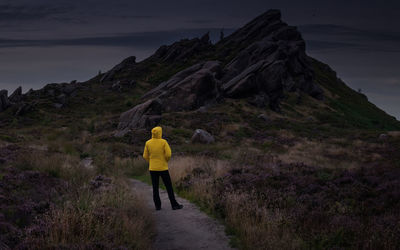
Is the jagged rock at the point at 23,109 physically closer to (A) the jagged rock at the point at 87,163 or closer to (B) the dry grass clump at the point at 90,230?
(A) the jagged rock at the point at 87,163

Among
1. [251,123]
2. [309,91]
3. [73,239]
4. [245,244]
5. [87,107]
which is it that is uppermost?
[309,91]

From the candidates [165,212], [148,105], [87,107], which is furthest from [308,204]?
[87,107]

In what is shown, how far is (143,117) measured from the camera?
37.0 metres

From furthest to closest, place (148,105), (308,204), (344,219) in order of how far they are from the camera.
Result: (148,105)
(308,204)
(344,219)

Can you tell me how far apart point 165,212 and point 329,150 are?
23558 millimetres

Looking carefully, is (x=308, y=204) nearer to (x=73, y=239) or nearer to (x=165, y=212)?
(x=165, y=212)

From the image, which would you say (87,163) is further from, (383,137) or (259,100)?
(259,100)

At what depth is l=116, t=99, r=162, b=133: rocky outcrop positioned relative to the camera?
36.4m

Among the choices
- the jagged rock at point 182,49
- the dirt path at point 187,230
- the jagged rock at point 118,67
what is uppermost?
the jagged rock at point 182,49

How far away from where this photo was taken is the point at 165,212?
1062 centimetres

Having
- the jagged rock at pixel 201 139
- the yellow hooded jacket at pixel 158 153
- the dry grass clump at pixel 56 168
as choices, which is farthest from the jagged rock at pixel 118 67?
the yellow hooded jacket at pixel 158 153

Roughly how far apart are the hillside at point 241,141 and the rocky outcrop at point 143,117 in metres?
0.14

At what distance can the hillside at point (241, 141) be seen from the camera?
28.1 feet

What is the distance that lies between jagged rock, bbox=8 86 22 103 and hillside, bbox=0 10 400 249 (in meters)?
0.26
